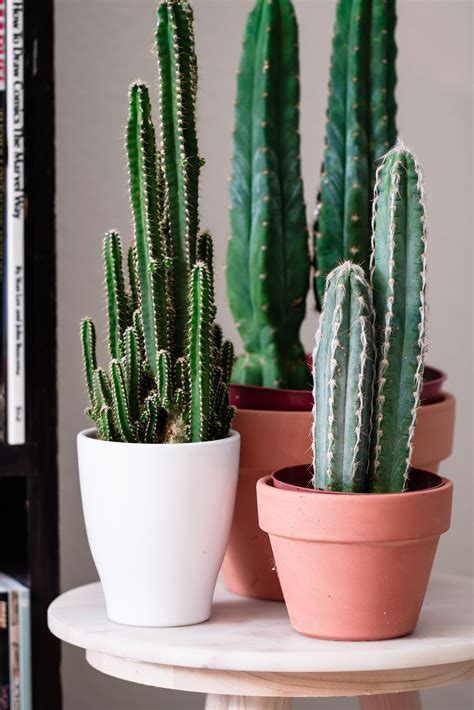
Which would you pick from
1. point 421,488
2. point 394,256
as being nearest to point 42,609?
point 421,488

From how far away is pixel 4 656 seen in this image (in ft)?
3.85

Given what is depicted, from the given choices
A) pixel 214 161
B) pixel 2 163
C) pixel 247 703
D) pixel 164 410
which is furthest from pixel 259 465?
pixel 214 161

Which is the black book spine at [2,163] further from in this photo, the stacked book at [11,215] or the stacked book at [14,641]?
the stacked book at [14,641]

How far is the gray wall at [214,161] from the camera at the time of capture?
1.51 meters

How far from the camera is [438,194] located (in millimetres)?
1648

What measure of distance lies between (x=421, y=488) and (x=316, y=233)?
372mm

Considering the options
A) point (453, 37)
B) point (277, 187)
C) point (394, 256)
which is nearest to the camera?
point (394, 256)

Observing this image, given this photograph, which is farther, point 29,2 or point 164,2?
point 29,2

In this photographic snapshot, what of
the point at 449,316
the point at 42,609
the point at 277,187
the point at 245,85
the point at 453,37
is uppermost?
the point at 453,37

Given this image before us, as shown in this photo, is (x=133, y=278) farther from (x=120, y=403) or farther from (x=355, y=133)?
(x=355, y=133)

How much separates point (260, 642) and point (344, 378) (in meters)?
0.24

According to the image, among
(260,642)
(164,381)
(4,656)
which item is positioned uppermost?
(164,381)

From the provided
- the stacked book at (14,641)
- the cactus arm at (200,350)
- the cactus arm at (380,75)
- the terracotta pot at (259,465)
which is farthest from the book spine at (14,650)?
the cactus arm at (380,75)

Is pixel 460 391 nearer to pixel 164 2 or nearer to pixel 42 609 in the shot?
pixel 42 609
